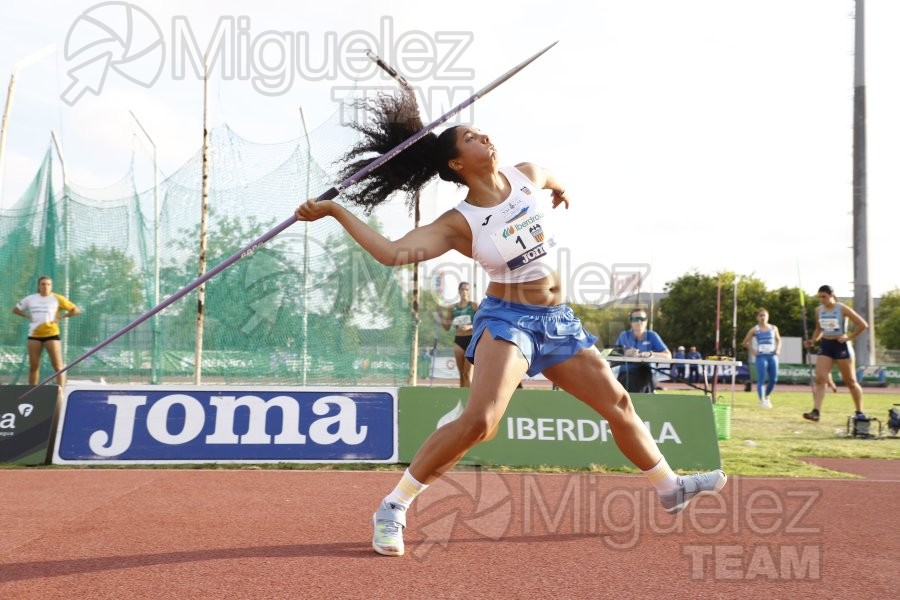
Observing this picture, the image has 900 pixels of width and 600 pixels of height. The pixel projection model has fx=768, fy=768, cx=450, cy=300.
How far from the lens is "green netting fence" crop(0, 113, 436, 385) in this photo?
13453 millimetres

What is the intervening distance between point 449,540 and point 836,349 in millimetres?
9086

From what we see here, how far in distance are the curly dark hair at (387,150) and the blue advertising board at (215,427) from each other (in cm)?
280

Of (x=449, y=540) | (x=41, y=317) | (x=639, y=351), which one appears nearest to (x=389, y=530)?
(x=449, y=540)

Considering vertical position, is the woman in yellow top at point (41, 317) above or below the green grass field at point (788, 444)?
above

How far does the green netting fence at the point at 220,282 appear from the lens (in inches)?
530

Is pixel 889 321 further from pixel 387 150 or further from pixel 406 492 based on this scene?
pixel 406 492

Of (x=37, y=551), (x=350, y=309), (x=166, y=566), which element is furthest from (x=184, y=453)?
(x=350, y=309)

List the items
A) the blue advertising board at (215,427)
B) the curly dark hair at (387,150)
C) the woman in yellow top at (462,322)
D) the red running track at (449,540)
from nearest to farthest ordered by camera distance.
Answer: the red running track at (449,540) → the curly dark hair at (387,150) → the blue advertising board at (215,427) → the woman in yellow top at (462,322)

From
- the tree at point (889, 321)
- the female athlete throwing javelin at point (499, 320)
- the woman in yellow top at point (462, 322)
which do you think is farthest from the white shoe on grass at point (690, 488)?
the tree at point (889, 321)

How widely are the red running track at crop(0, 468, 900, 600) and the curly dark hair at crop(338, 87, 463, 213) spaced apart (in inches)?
74.5

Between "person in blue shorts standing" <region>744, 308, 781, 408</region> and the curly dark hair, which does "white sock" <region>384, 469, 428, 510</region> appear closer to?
the curly dark hair

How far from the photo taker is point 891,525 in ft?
14.7

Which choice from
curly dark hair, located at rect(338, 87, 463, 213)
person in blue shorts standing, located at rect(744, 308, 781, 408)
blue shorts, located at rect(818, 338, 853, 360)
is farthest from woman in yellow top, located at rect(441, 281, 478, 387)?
person in blue shorts standing, located at rect(744, 308, 781, 408)

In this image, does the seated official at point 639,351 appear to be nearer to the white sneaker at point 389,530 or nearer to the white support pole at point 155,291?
the white sneaker at point 389,530
